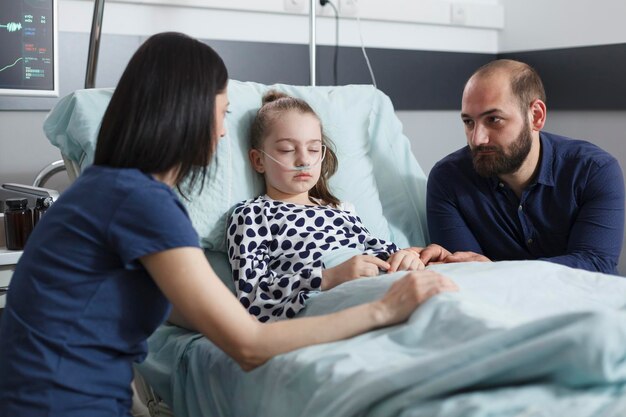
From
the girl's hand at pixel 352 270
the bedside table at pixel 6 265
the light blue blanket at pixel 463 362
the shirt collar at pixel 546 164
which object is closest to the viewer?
the light blue blanket at pixel 463 362

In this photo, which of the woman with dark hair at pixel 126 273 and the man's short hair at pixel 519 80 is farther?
the man's short hair at pixel 519 80

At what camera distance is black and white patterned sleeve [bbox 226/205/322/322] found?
1.77 meters

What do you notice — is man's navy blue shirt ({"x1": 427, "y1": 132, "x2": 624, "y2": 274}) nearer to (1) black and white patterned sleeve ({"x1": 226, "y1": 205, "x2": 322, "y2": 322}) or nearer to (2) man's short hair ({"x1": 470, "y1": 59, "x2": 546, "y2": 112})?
(2) man's short hair ({"x1": 470, "y1": 59, "x2": 546, "y2": 112})

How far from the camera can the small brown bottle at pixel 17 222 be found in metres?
1.93

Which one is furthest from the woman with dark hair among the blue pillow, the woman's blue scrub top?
the blue pillow

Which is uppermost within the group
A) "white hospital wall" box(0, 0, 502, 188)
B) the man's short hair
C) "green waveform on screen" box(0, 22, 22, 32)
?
"white hospital wall" box(0, 0, 502, 188)

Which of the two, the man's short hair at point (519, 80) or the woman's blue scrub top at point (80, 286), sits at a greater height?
the man's short hair at point (519, 80)

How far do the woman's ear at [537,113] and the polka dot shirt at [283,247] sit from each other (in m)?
0.58

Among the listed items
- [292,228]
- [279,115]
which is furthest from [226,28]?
[292,228]

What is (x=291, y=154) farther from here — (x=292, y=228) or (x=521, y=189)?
(x=521, y=189)

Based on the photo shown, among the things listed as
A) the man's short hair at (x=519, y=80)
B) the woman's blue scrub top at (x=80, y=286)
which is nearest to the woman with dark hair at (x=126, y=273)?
the woman's blue scrub top at (x=80, y=286)

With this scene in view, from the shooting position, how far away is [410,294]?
4.53ft

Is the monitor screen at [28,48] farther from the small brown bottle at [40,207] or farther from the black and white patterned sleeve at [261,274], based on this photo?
the black and white patterned sleeve at [261,274]

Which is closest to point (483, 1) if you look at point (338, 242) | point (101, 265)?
point (338, 242)
